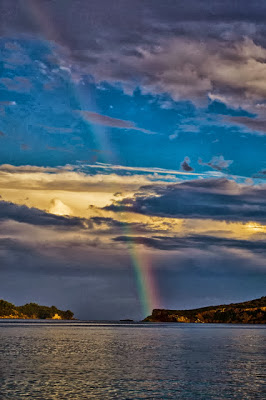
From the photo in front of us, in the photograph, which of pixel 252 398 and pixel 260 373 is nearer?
pixel 252 398

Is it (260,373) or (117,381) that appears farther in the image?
(260,373)

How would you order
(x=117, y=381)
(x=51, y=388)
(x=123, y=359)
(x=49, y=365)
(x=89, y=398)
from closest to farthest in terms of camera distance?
(x=89, y=398)
(x=51, y=388)
(x=117, y=381)
(x=49, y=365)
(x=123, y=359)

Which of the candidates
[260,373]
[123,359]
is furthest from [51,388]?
[123,359]

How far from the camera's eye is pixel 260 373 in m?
66.0

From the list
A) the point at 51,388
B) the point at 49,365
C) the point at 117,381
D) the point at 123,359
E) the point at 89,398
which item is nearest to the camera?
the point at 89,398

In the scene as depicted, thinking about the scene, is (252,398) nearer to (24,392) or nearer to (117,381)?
(117,381)

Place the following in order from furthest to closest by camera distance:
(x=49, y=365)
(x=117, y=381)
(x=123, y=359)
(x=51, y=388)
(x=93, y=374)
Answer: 1. (x=123, y=359)
2. (x=49, y=365)
3. (x=93, y=374)
4. (x=117, y=381)
5. (x=51, y=388)

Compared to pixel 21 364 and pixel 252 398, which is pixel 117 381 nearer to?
pixel 252 398

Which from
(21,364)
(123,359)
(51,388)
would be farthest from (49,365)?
(51,388)

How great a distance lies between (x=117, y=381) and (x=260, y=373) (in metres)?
21.1

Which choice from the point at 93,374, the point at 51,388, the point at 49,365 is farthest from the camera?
the point at 49,365

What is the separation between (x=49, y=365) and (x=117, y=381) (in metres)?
19.8

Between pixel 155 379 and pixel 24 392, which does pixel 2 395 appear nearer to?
pixel 24 392

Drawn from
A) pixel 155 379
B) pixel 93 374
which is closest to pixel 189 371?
pixel 155 379
